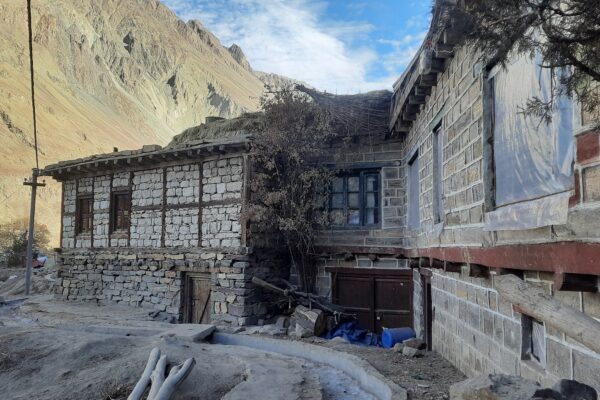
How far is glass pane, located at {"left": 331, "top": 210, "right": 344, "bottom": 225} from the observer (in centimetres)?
1167

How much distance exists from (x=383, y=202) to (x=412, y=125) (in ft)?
7.55

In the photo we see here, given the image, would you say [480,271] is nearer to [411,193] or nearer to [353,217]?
[411,193]

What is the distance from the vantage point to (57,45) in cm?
5756

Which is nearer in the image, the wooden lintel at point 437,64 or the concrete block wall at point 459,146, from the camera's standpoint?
the concrete block wall at point 459,146

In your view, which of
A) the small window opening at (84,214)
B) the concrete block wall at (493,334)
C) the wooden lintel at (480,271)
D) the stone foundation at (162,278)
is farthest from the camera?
the small window opening at (84,214)

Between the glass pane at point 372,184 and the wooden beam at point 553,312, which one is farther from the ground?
the glass pane at point 372,184

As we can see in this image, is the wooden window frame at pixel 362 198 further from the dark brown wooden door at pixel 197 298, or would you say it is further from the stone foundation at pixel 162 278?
the dark brown wooden door at pixel 197 298

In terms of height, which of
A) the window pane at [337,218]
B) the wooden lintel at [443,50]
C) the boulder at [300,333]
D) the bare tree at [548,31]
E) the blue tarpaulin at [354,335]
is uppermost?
the wooden lintel at [443,50]

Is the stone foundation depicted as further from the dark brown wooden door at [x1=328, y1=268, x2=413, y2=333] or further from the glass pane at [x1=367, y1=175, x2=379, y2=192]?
the glass pane at [x1=367, y1=175, x2=379, y2=192]

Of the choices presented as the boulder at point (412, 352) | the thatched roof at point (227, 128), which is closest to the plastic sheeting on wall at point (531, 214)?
the boulder at point (412, 352)

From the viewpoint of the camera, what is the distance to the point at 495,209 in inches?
172

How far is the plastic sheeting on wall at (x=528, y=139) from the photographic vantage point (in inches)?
116

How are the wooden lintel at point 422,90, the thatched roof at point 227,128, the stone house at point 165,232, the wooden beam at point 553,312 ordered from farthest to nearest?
the thatched roof at point 227,128 → the stone house at point 165,232 → the wooden lintel at point 422,90 → the wooden beam at point 553,312

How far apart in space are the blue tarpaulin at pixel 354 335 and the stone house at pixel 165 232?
1.81 meters
